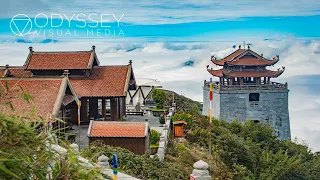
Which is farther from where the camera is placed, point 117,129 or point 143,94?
point 143,94

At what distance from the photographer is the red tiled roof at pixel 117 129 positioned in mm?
16125

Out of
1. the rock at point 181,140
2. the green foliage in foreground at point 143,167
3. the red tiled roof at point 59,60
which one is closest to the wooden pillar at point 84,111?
the red tiled roof at point 59,60

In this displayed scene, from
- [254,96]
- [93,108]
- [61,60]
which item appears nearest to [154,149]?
[93,108]

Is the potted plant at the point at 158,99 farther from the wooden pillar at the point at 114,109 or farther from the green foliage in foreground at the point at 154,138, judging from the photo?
the green foliage in foreground at the point at 154,138

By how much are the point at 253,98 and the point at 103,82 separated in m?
14.1

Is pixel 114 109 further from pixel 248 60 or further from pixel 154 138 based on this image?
pixel 248 60

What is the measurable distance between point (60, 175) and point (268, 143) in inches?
799

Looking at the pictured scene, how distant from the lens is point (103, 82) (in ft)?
76.5

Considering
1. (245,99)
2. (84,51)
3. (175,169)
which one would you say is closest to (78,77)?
(84,51)

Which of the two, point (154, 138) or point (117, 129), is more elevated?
point (117, 129)

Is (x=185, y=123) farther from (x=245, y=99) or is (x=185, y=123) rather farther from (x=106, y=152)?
(x=245, y=99)

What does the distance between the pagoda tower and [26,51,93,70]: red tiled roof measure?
12.3 metres

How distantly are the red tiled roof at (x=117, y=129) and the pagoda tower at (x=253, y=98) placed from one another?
693 inches

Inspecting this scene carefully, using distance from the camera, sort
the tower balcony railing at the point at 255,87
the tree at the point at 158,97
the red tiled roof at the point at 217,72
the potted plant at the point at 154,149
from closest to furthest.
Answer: the potted plant at the point at 154,149
the tree at the point at 158,97
the tower balcony railing at the point at 255,87
the red tiled roof at the point at 217,72
